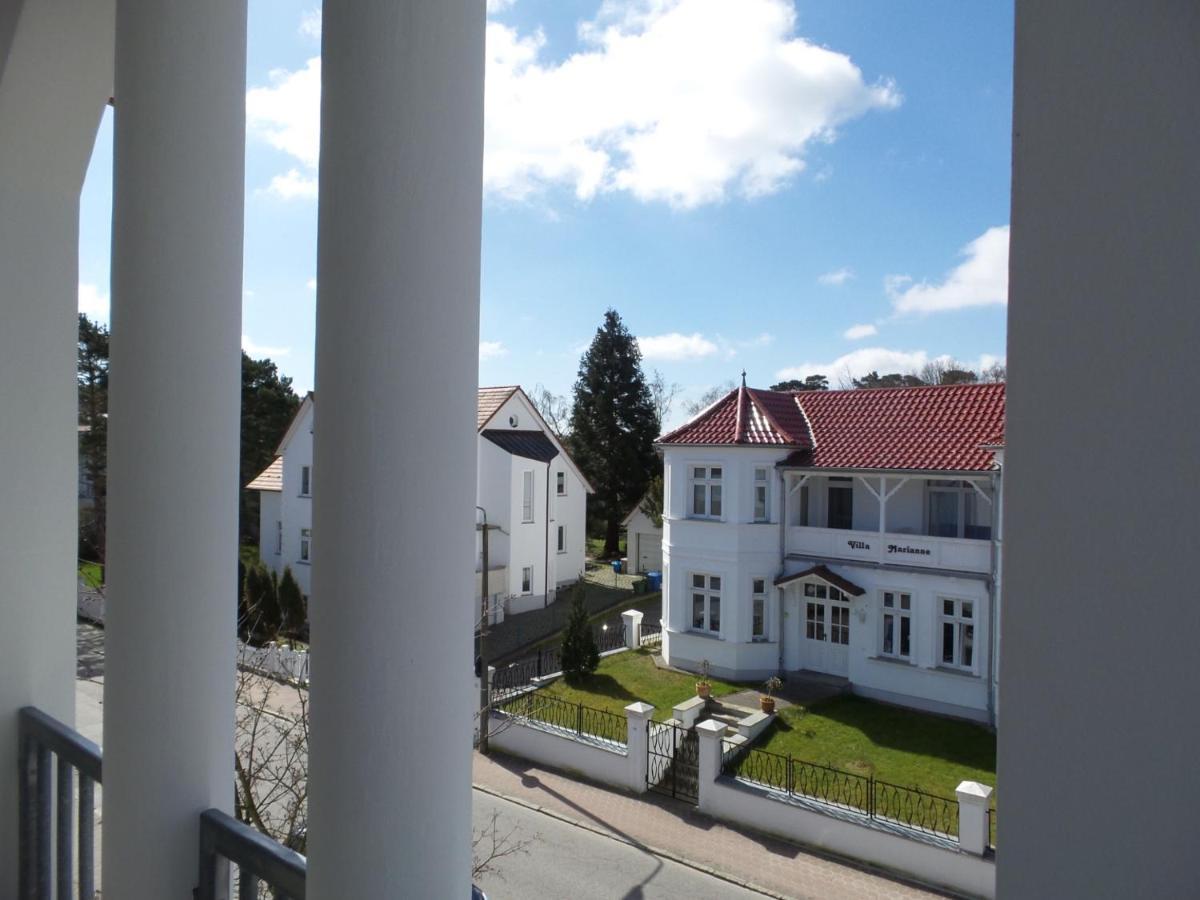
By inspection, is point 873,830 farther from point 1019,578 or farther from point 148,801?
point 1019,578

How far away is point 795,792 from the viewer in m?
10.1

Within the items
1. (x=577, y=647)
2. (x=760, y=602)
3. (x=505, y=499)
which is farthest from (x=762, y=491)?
(x=505, y=499)

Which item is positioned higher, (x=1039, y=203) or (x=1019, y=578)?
(x=1039, y=203)

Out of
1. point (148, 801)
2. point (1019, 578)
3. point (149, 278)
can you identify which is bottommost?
point (148, 801)

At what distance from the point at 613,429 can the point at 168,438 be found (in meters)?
33.0

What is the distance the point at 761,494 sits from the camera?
636 inches

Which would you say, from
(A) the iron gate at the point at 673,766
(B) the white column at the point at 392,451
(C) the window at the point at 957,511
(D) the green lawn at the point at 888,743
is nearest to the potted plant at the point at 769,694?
(D) the green lawn at the point at 888,743

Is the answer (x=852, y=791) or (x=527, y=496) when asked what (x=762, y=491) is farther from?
(x=527, y=496)

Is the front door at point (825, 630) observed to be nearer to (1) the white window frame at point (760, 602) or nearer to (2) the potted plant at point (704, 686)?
(1) the white window frame at point (760, 602)

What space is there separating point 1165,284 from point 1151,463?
0.47 feet

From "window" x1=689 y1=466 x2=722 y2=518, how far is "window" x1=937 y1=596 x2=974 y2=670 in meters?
4.56

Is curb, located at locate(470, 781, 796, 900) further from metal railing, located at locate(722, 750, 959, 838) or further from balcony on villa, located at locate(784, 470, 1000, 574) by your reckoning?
balcony on villa, located at locate(784, 470, 1000, 574)

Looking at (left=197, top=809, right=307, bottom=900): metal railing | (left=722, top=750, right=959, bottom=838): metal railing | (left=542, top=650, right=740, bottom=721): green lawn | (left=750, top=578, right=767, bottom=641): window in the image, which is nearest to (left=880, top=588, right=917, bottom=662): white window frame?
(left=750, top=578, right=767, bottom=641): window

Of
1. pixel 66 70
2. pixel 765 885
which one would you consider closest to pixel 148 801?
pixel 66 70
